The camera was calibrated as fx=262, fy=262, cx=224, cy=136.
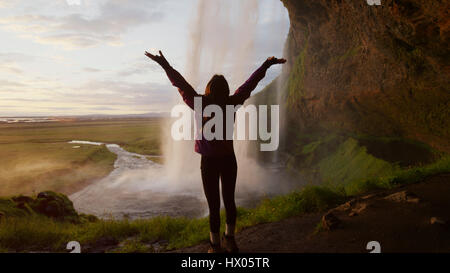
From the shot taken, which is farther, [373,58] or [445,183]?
[373,58]

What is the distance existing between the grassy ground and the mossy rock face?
173 cm

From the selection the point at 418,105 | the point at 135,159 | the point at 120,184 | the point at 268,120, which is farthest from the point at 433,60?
the point at 135,159

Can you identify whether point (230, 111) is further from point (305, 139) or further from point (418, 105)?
point (305, 139)

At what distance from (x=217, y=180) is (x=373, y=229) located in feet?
8.87

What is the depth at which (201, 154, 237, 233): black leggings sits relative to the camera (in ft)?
12.3

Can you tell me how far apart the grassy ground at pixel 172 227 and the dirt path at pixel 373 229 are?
636 millimetres

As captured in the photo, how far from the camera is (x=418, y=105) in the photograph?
11352mm

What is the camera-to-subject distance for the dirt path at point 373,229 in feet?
12.4

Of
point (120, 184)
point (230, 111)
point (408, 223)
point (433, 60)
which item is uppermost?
point (433, 60)

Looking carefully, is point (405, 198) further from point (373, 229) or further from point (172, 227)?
point (172, 227)

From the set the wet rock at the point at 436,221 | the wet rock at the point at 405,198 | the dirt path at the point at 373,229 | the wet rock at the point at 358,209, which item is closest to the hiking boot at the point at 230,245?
the dirt path at the point at 373,229

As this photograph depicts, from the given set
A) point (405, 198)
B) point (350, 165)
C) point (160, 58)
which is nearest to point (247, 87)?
point (160, 58)

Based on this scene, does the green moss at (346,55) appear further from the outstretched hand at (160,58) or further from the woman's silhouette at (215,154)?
the outstretched hand at (160,58)
